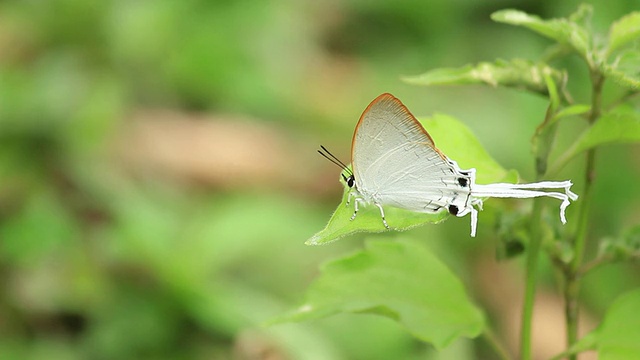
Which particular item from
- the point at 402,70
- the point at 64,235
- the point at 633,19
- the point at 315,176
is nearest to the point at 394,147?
the point at 633,19

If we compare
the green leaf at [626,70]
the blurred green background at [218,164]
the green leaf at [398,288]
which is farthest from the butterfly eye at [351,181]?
the blurred green background at [218,164]

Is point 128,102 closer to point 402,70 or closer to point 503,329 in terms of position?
point 402,70

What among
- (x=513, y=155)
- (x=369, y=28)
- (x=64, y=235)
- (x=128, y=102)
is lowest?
(x=64, y=235)

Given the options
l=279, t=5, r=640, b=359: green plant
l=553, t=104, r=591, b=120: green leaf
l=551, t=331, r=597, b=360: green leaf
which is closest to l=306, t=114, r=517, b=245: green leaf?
l=279, t=5, r=640, b=359: green plant

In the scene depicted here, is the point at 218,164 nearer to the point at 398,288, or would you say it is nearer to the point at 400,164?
the point at 398,288

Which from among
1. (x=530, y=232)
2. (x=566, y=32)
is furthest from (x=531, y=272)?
(x=566, y=32)

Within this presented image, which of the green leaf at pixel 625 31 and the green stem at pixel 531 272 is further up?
the green leaf at pixel 625 31

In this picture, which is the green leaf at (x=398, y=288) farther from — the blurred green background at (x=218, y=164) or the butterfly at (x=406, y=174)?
the blurred green background at (x=218, y=164)
